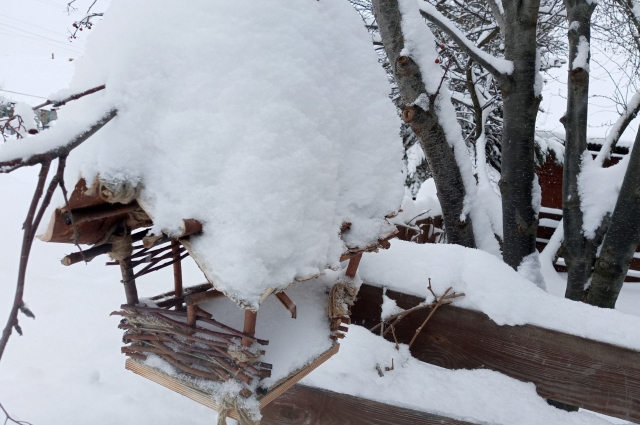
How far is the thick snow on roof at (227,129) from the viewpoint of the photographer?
650 mm

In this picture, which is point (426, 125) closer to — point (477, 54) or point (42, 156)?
point (477, 54)

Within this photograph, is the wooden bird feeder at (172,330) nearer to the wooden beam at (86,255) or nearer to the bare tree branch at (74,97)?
the wooden beam at (86,255)

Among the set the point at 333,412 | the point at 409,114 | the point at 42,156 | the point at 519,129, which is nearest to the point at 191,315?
the point at 42,156

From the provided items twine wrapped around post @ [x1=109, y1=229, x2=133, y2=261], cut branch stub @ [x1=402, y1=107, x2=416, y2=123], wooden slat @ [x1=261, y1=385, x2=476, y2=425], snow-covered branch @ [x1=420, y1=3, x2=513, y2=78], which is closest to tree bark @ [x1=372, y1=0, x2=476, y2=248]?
cut branch stub @ [x1=402, y1=107, x2=416, y2=123]

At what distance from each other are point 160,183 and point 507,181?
182 cm

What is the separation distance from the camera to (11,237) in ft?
12.7

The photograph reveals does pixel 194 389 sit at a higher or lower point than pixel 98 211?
lower

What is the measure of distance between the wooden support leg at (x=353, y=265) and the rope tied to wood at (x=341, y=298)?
0.02m

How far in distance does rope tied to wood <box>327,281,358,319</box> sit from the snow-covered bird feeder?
0.48 ft

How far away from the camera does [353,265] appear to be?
108 centimetres

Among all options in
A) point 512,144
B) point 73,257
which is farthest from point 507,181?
point 73,257

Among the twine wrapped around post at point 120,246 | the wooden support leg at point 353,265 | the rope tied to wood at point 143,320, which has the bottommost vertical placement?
the rope tied to wood at point 143,320

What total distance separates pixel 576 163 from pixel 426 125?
2.85ft

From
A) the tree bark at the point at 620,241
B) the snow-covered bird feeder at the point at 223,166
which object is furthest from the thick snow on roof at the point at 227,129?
the tree bark at the point at 620,241
